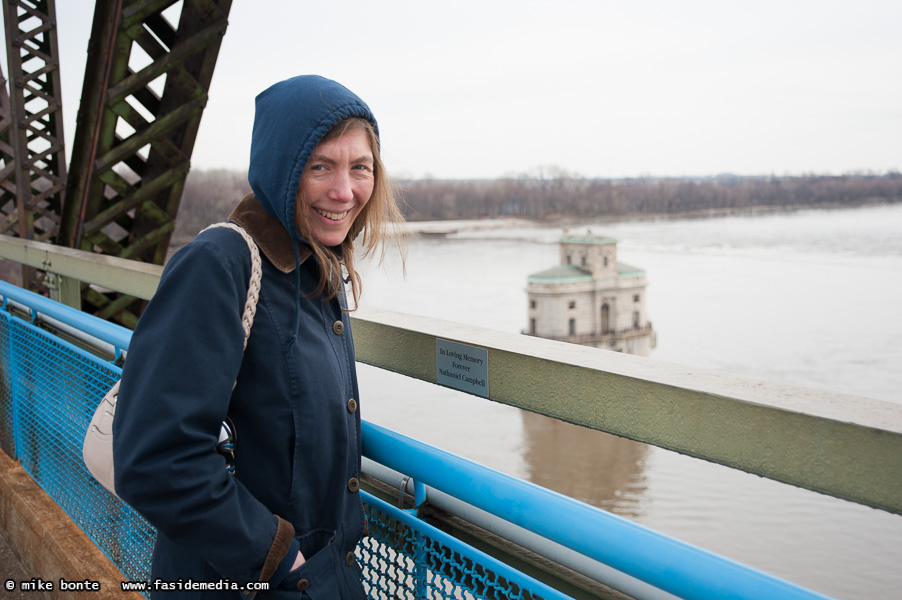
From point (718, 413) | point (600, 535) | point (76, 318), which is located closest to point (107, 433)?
point (600, 535)

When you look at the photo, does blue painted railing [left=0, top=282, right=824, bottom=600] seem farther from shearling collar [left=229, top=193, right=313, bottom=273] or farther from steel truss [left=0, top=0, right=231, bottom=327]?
steel truss [left=0, top=0, right=231, bottom=327]

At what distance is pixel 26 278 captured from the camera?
4.64 m

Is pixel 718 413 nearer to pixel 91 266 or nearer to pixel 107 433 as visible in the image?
pixel 107 433

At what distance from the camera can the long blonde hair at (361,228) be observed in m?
1.08

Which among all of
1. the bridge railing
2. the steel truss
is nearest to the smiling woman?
the bridge railing

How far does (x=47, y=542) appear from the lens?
2.28 m

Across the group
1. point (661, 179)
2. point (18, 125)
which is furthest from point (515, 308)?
point (18, 125)

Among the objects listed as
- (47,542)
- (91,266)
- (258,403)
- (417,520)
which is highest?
(91,266)

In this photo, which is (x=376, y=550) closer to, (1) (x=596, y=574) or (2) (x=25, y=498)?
(1) (x=596, y=574)

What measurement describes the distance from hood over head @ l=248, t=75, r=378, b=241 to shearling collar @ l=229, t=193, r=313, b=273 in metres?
0.01

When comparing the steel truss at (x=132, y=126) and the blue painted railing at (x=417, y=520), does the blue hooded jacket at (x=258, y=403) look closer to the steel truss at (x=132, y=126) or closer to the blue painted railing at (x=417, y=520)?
the blue painted railing at (x=417, y=520)

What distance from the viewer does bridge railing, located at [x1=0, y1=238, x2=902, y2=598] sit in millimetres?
794

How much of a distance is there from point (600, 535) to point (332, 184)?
603mm

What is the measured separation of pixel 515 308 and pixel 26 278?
250 ft
